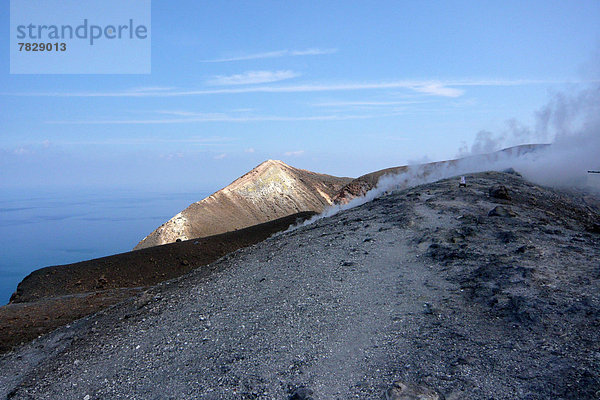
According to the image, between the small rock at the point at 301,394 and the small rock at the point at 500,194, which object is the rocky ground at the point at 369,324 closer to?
the small rock at the point at 301,394

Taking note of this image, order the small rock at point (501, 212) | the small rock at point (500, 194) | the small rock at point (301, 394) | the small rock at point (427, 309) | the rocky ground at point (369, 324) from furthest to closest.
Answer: the small rock at point (500, 194) → the small rock at point (501, 212) → the small rock at point (427, 309) → the rocky ground at point (369, 324) → the small rock at point (301, 394)

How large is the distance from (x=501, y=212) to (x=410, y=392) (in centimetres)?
808

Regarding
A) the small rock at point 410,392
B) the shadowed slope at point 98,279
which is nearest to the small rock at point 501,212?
the small rock at point 410,392

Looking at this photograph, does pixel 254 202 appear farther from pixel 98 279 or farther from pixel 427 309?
pixel 427 309

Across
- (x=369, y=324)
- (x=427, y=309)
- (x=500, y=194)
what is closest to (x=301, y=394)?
(x=369, y=324)

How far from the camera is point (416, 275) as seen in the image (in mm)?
9312

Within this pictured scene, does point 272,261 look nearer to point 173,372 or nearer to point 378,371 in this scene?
point 173,372

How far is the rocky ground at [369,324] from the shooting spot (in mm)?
6230

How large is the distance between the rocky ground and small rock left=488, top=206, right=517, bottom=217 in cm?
Answer: 5

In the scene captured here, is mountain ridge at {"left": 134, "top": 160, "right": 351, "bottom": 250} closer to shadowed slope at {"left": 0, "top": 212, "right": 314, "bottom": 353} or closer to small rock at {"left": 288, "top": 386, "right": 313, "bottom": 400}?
shadowed slope at {"left": 0, "top": 212, "right": 314, "bottom": 353}

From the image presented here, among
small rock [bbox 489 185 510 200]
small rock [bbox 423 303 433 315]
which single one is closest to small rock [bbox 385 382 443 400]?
small rock [bbox 423 303 433 315]

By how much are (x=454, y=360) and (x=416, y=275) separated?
3.01m

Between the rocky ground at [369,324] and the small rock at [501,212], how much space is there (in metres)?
0.05

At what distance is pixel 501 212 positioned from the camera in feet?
40.6
